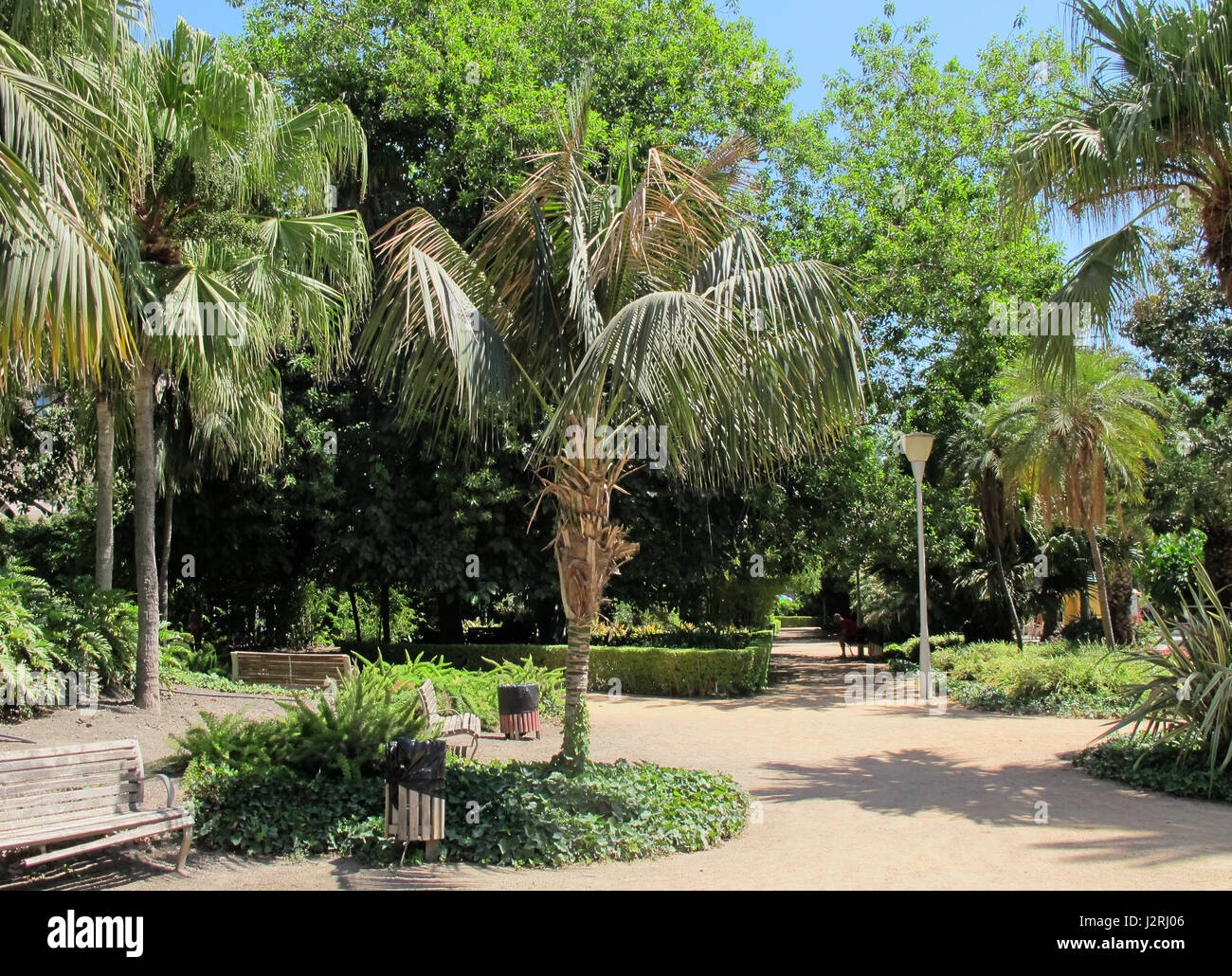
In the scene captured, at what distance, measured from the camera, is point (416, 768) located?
6469 mm

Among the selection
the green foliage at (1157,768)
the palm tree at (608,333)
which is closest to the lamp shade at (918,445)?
the green foliage at (1157,768)

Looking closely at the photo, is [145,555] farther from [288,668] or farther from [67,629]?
[288,668]

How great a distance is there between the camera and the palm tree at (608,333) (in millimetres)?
6449

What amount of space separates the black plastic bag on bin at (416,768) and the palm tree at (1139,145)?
25.2ft

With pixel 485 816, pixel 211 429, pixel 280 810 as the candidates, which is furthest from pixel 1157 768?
pixel 211 429

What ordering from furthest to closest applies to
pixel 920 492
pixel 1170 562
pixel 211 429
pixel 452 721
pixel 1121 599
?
pixel 1121 599, pixel 1170 562, pixel 920 492, pixel 211 429, pixel 452 721

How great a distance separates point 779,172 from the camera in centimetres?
2214

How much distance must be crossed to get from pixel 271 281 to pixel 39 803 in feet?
24.7

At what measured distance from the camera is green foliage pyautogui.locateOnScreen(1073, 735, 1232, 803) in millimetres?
8484

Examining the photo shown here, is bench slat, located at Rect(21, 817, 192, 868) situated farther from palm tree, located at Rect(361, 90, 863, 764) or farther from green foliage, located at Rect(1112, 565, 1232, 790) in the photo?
green foliage, located at Rect(1112, 565, 1232, 790)

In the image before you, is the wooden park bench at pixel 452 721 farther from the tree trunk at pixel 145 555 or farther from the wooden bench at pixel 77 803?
the wooden bench at pixel 77 803

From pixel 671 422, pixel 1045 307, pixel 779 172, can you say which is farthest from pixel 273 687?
pixel 779 172

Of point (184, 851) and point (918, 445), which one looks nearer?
point (184, 851)

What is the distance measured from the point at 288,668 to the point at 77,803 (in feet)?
31.4
